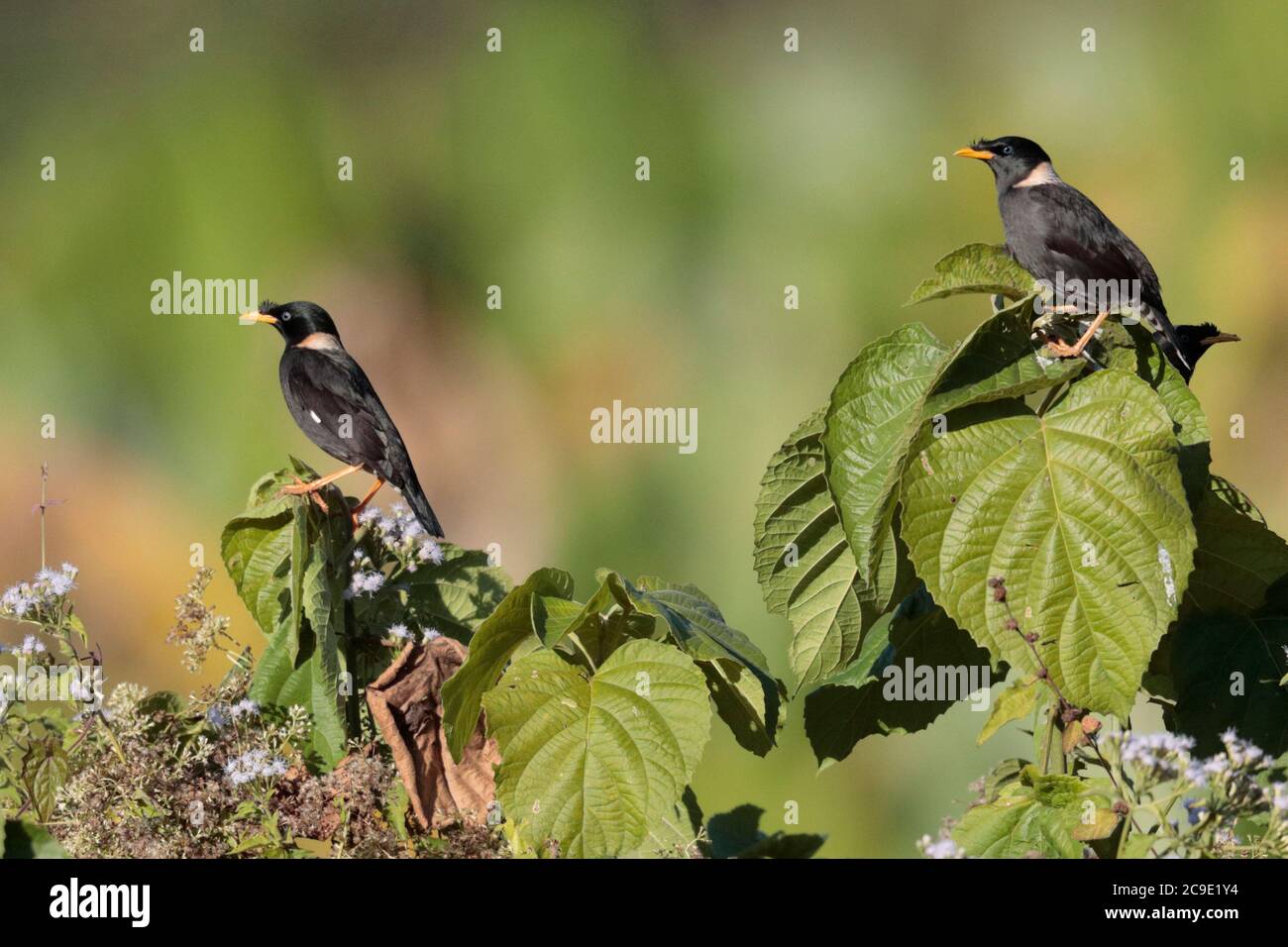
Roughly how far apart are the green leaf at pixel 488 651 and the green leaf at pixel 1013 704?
46 cm

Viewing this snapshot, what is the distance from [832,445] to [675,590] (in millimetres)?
240

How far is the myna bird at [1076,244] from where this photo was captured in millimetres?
2256

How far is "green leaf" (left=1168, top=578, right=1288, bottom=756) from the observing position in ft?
4.92

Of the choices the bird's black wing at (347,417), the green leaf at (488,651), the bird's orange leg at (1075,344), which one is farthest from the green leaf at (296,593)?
the bird's black wing at (347,417)

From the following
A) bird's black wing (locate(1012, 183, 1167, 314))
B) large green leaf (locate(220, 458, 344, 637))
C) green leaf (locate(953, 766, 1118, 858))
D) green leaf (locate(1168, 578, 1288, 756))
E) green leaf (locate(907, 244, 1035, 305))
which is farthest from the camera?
bird's black wing (locate(1012, 183, 1167, 314))

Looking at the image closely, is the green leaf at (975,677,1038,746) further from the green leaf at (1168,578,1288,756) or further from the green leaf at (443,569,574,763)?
the green leaf at (443,569,574,763)

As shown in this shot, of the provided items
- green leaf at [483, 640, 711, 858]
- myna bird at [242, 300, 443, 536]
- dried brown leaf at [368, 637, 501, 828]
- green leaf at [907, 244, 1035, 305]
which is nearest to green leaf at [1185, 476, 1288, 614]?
green leaf at [907, 244, 1035, 305]

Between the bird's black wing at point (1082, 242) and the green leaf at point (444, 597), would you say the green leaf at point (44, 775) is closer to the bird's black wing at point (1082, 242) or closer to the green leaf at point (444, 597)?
the green leaf at point (444, 597)

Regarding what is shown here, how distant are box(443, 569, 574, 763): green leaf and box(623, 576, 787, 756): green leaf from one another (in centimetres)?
9

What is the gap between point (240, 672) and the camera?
1705mm

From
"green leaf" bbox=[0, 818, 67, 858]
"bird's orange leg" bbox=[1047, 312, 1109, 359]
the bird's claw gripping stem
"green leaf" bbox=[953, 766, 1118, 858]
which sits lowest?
"green leaf" bbox=[953, 766, 1118, 858]

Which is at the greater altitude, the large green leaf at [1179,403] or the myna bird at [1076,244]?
the myna bird at [1076,244]
